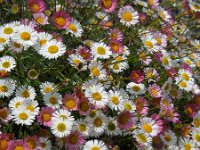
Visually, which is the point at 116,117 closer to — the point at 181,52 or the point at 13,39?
the point at 13,39

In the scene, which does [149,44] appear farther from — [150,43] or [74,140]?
[74,140]

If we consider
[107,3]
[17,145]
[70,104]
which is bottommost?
[17,145]

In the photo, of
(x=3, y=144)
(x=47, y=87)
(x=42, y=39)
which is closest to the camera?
(x=3, y=144)

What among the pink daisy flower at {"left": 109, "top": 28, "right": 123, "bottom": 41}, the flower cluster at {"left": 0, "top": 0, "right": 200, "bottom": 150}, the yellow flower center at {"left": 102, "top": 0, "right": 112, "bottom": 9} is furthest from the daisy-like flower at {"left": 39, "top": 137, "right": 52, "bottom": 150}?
the yellow flower center at {"left": 102, "top": 0, "right": 112, "bottom": 9}

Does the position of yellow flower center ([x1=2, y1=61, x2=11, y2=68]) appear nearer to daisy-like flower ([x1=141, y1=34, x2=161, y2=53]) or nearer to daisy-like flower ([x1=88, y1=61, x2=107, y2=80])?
daisy-like flower ([x1=88, y1=61, x2=107, y2=80])

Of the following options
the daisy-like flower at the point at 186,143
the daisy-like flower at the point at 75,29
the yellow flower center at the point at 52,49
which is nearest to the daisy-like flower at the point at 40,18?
the daisy-like flower at the point at 75,29

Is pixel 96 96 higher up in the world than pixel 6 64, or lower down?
lower down

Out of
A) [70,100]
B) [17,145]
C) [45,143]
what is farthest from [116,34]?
[17,145]
